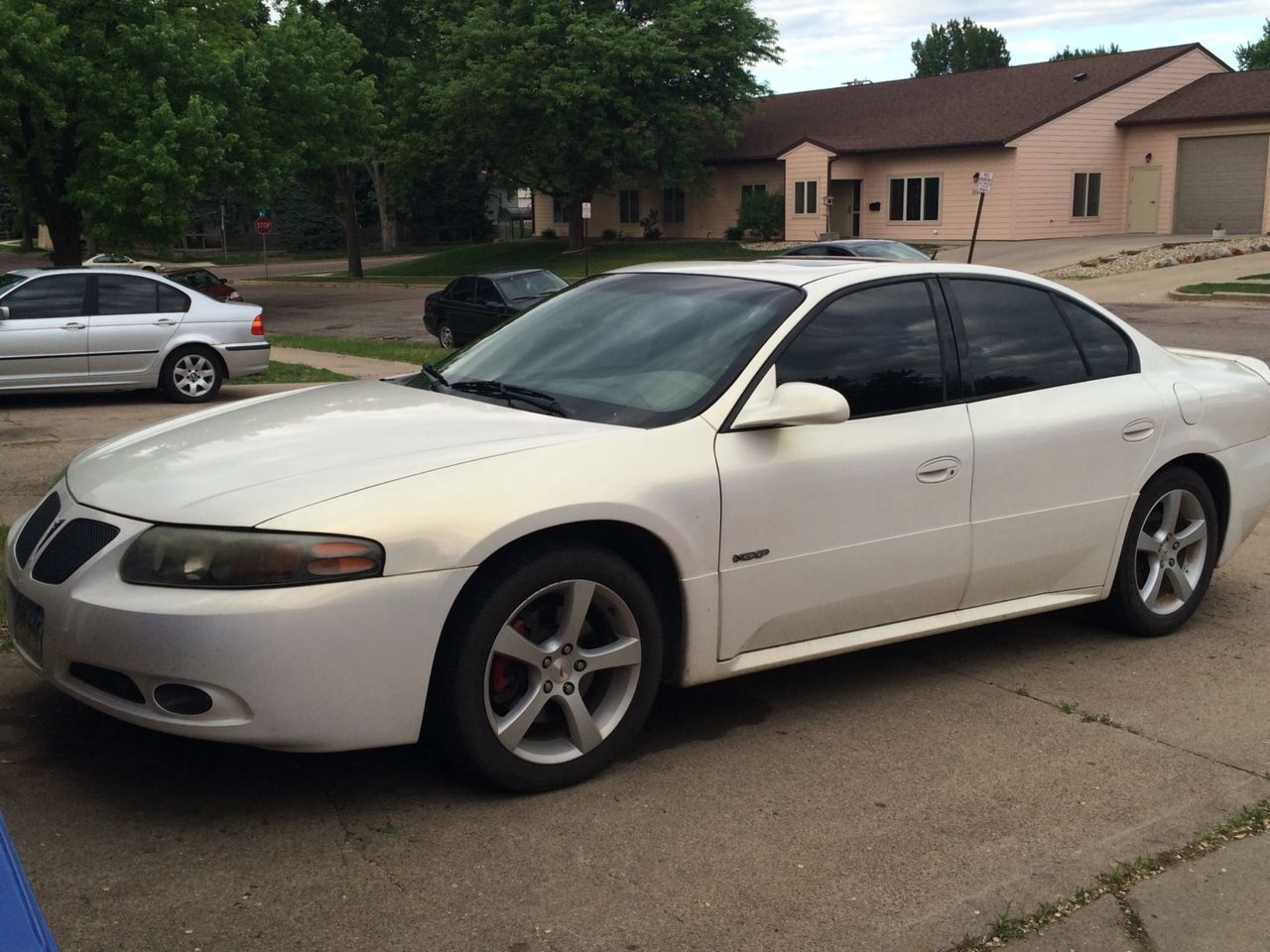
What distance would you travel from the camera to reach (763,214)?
47.0 meters

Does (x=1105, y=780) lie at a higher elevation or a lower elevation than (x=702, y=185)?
lower

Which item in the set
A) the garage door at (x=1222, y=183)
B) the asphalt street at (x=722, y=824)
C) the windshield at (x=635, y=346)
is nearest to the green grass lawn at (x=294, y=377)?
the windshield at (x=635, y=346)

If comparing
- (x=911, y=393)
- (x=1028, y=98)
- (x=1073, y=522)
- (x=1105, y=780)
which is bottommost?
(x=1105, y=780)

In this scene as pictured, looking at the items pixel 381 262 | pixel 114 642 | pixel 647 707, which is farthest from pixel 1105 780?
pixel 381 262

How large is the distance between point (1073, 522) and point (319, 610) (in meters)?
3.03

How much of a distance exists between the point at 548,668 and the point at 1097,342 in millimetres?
2860

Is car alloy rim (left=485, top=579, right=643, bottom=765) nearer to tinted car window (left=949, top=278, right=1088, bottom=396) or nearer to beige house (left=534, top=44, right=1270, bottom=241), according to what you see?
tinted car window (left=949, top=278, right=1088, bottom=396)

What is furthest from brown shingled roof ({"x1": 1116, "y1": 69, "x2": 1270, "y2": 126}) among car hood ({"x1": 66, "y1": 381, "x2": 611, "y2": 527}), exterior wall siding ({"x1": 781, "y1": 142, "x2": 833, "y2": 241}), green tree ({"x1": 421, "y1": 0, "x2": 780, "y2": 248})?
car hood ({"x1": 66, "y1": 381, "x2": 611, "y2": 527})

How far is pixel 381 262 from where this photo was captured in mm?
60812

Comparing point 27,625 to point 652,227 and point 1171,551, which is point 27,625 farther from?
point 652,227

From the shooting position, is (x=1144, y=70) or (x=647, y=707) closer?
(x=647, y=707)

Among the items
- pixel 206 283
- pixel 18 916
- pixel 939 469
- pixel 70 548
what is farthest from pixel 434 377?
pixel 206 283

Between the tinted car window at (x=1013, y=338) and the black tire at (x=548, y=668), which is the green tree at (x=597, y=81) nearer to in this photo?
the tinted car window at (x=1013, y=338)

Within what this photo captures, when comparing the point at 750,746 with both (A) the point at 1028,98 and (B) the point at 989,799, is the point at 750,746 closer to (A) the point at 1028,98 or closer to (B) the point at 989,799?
(B) the point at 989,799
